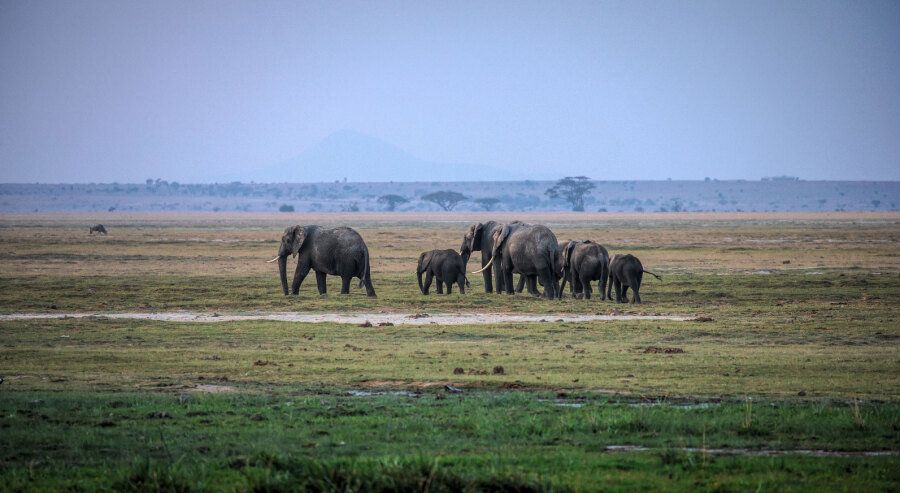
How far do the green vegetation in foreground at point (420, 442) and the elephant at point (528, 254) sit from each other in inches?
571

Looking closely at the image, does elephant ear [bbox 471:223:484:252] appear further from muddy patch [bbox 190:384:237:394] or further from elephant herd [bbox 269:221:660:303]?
muddy patch [bbox 190:384:237:394]

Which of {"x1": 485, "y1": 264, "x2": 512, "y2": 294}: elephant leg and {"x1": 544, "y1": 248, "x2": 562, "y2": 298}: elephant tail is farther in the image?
{"x1": 485, "y1": 264, "x2": 512, "y2": 294}: elephant leg

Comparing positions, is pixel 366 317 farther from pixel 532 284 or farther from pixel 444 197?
pixel 444 197

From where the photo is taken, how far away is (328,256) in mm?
29234

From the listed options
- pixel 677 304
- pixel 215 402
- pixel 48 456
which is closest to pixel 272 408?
pixel 215 402

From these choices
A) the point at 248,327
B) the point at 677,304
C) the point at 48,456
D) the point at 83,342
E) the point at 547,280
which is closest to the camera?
the point at 48,456

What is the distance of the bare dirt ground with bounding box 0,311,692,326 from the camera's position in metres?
23.4

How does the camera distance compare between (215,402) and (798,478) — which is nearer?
(798,478)

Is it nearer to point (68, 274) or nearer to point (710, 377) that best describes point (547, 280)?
point (710, 377)

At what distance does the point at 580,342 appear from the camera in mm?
19922

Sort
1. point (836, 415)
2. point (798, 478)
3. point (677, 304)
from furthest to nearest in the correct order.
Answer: point (677, 304) < point (836, 415) < point (798, 478)

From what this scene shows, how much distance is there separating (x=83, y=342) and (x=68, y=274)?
1710 centimetres

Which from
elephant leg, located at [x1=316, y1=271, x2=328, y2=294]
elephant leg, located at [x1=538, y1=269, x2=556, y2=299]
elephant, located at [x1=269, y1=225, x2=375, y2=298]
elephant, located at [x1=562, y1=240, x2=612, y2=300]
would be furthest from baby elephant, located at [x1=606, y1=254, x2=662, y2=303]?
elephant leg, located at [x1=316, y1=271, x2=328, y2=294]

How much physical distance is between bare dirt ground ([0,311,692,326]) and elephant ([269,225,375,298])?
421 cm
